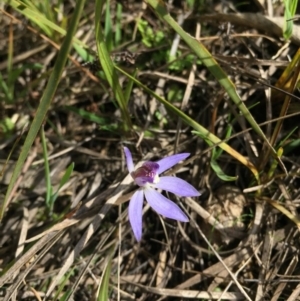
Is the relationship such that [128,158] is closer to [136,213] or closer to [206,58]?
[136,213]

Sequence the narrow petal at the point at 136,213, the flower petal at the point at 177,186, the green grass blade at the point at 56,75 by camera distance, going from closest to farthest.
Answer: the green grass blade at the point at 56,75
the narrow petal at the point at 136,213
the flower petal at the point at 177,186

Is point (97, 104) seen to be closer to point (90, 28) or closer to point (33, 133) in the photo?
point (90, 28)

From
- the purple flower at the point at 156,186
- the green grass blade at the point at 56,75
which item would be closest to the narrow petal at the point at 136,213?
the purple flower at the point at 156,186

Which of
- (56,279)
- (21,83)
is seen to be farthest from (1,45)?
(56,279)

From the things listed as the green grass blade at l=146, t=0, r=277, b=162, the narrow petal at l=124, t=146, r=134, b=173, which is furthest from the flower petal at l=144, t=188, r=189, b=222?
the green grass blade at l=146, t=0, r=277, b=162

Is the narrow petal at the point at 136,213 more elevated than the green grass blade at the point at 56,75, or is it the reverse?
the green grass blade at the point at 56,75

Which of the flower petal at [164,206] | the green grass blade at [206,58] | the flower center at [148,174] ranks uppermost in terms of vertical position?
the green grass blade at [206,58]

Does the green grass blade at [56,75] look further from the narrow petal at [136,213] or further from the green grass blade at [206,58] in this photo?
the green grass blade at [206,58]
